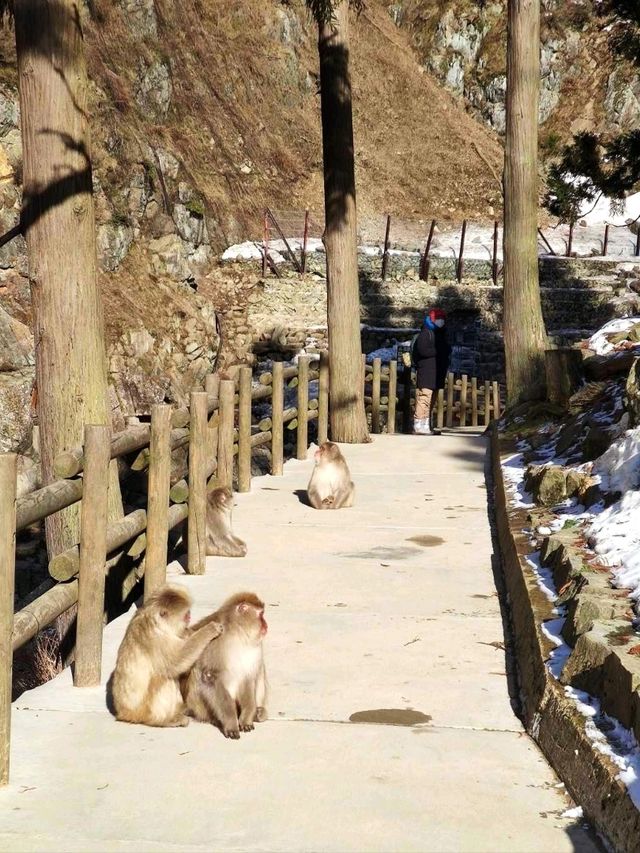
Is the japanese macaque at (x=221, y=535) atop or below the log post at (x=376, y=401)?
below

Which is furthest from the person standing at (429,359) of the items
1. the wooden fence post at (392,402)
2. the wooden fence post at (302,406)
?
the wooden fence post at (302,406)

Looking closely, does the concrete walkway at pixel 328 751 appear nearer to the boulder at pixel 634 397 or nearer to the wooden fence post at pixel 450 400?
the boulder at pixel 634 397

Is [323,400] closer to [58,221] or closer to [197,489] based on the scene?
[197,489]

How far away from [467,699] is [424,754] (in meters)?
0.82

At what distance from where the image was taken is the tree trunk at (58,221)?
8320 mm

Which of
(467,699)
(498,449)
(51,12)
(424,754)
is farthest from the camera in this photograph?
(498,449)

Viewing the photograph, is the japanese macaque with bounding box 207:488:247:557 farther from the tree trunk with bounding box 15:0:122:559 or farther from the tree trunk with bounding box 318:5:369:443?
the tree trunk with bounding box 318:5:369:443

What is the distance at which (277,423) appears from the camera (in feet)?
44.5

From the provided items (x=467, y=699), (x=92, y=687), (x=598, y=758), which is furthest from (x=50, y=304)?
(x=598, y=758)

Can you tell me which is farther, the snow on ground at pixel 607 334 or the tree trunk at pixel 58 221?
the snow on ground at pixel 607 334

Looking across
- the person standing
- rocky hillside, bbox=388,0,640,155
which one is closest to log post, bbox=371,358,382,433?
the person standing

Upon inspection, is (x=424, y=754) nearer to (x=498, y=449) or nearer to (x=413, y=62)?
(x=498, y=449)

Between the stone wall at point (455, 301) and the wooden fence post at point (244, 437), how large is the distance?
18534 millimetres

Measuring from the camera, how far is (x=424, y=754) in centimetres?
514
